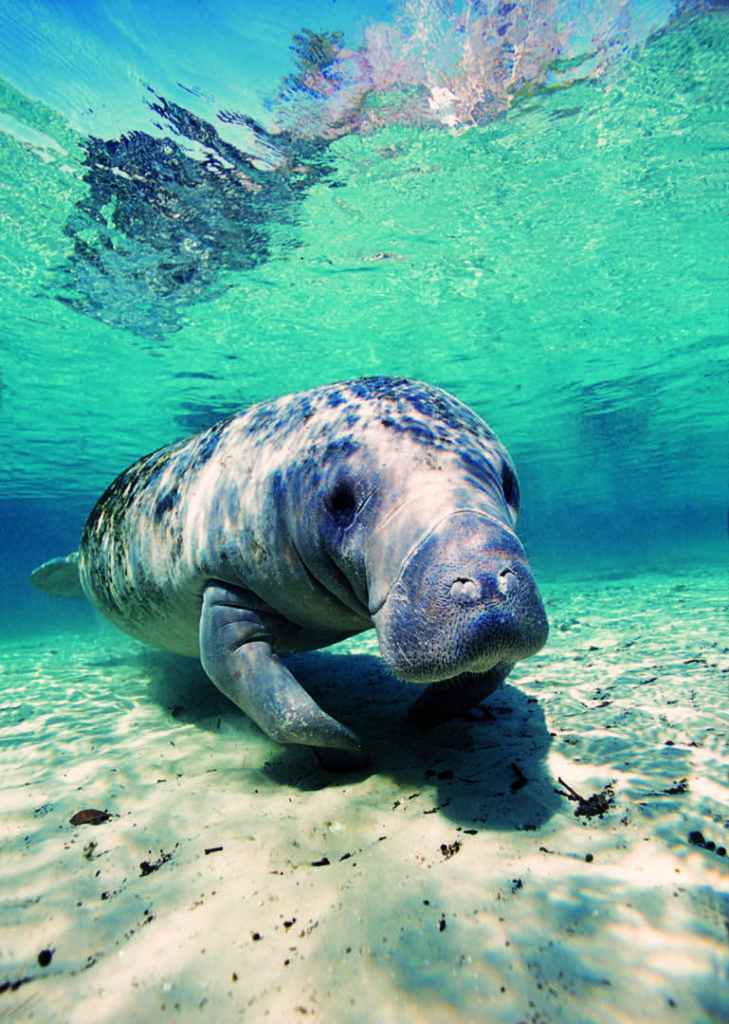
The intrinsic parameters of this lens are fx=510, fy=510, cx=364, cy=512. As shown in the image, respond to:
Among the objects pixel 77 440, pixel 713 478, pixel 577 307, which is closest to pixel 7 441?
pixel 77 440

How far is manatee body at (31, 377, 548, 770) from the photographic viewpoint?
1.77m

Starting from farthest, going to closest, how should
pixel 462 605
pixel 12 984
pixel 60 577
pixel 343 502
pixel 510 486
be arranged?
1. pixel 60 577
2. pixel 510 486
3. pixel 343 502
4. pixel 462 605
5. pixel 12 984

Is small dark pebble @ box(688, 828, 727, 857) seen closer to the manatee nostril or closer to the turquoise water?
the turquoise water

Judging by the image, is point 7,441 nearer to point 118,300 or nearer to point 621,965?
point 118,300

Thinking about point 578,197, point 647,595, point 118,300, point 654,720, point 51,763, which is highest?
point 578,197

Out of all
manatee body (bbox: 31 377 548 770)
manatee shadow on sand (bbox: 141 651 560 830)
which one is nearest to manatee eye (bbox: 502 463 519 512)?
manatee body (bbox: 31 377 548 770)

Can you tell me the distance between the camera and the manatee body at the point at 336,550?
5.79ft

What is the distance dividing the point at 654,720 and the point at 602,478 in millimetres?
43338

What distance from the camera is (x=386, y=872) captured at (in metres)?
1.72

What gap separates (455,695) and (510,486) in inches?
48.4

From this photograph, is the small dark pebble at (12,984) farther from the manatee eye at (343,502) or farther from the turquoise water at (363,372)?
the manatee eye at (343,502)

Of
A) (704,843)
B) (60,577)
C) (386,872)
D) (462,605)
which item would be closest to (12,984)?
(386,872)

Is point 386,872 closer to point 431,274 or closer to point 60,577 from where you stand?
point 60,577

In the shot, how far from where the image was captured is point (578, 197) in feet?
30.8
